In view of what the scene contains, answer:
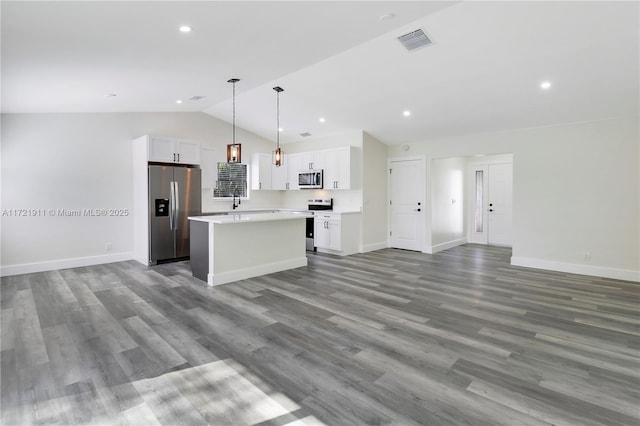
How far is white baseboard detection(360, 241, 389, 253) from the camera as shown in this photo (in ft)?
24.0

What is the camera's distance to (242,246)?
5.01 metres

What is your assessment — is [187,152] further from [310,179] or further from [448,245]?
[448,245]

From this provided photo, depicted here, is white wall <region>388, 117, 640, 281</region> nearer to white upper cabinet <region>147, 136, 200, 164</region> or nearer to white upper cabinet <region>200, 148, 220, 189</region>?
white upper cabinet <region>200, 148, 220, 189</region>

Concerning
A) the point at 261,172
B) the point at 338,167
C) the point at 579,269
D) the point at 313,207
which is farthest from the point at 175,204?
the point at 579,269

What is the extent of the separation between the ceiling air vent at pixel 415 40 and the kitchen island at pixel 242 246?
2983 millimetres

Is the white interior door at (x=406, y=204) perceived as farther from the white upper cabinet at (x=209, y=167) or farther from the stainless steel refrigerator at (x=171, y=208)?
the stainless steel refrigerator at (x=171, y=208)

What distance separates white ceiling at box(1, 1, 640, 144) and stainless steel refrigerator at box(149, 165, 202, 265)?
1.29 m

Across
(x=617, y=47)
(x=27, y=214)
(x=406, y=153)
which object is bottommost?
(x=27, y=214)

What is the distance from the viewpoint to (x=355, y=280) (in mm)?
4965

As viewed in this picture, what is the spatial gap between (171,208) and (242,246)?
2164 millimetres

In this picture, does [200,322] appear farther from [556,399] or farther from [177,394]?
[556,399]

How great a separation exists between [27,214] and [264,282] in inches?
161

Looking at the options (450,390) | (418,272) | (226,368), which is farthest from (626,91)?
(226,368)

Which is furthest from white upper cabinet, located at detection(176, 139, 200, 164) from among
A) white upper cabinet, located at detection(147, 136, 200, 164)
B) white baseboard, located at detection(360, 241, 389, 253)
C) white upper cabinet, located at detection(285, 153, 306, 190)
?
white baseboard, located at detection(360, 241, 389, 253)
